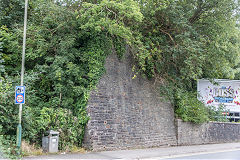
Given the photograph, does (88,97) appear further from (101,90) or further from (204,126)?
(204,126)

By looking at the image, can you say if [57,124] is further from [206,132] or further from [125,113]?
[206,132]

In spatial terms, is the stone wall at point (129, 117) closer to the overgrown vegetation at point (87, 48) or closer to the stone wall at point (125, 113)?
the stone wall at point (125, 113)

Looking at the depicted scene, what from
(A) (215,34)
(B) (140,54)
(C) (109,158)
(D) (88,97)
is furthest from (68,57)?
(A) (215,34)

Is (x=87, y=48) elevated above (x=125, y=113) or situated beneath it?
elevated above

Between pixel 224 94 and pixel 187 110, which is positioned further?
pixel 224 94

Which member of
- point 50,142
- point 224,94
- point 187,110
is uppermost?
point 224,94

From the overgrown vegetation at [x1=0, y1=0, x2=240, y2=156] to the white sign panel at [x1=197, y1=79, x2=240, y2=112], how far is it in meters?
3.77

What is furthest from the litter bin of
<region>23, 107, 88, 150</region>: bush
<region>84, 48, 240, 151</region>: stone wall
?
<region>84, 48, 240, 151</region>: stone wall

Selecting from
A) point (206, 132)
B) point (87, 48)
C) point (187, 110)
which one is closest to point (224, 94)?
point (206, 132)

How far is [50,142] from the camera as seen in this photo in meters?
11.6

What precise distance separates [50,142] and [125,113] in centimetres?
455

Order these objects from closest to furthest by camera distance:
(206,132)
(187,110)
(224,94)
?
(187,110) < (206,132) < (224,94)

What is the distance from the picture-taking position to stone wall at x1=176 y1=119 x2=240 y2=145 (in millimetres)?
18297

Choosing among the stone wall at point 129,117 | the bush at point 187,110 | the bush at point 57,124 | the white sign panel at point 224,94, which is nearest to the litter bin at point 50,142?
the bush at point 57,124
